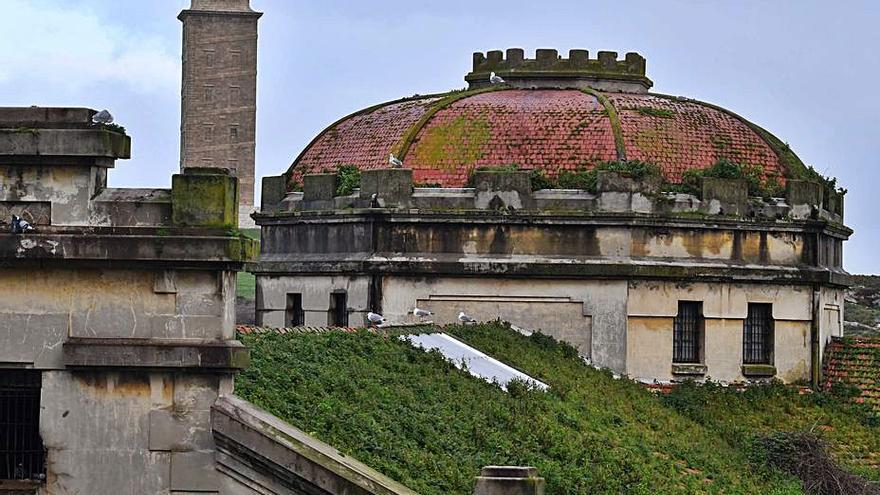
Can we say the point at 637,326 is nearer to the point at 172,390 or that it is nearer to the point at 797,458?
the point at 797,458

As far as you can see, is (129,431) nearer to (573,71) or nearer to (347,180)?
(347,180)

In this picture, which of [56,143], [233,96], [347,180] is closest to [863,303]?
[347,180]

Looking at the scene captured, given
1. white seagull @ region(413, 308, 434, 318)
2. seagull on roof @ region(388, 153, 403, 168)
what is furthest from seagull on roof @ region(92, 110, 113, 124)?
seagull on roof @ region(388, 153, 403, 168)

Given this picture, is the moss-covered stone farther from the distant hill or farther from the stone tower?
the stone tower

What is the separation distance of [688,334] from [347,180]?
23.5 ft

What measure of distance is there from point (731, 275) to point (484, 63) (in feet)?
Answer: 27.0

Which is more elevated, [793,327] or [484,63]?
[484,63]

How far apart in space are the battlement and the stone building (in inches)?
58.8

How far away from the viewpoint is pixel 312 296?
130ft

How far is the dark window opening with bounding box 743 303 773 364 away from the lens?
3912cm

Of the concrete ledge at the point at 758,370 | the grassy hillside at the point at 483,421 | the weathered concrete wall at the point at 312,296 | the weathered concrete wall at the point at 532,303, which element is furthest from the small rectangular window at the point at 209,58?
the grassy hillside at the point at 483,421

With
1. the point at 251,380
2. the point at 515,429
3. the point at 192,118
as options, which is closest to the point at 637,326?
the point at 515,429

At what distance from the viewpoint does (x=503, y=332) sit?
34.9m

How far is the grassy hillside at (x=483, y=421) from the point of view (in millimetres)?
20359
